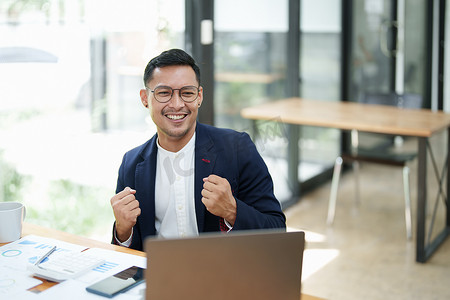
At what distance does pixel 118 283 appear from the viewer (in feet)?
4.89

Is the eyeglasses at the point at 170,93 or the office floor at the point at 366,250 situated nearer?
the eyeglasses at the point at 170,93

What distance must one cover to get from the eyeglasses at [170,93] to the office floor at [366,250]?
1.64 meters

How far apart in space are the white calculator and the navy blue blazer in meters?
0.30

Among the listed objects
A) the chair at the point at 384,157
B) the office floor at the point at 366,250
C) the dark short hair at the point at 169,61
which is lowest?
the office floor at the point at 366,250

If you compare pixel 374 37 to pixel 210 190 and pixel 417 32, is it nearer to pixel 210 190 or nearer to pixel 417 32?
pixel 417 32

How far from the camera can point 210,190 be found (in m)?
1.72

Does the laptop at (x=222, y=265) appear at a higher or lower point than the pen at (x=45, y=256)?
higher

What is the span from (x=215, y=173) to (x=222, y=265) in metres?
0.83

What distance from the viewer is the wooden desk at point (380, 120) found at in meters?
3.50

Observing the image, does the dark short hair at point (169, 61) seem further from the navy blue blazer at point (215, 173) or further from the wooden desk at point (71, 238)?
the wooden desk at point (71, 238)

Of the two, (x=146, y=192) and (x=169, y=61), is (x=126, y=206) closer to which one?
(x=146, y=192)

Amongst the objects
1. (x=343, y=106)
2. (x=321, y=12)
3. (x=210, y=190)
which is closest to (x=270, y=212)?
(x=210, y=190)

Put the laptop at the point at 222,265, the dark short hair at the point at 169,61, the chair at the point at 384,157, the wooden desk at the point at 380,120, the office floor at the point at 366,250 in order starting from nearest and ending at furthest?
the laptop at the point at 222,265 → the dark short hair at the point at 169,61 → the office floor at the point at 366,250 → the wooden desk at the point at 380,120 → the chair at the point at 384,157

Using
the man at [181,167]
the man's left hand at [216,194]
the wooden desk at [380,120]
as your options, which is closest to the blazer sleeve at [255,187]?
the man at [181,167]
